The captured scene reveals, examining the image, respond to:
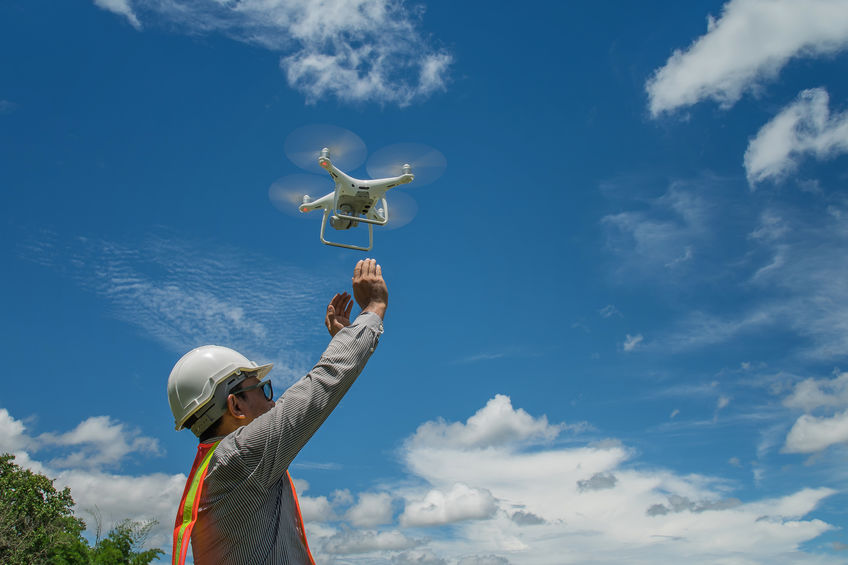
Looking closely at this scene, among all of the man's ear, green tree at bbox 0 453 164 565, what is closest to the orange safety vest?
the man's ear

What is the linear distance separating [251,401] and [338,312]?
0.87m

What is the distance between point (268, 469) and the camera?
305cm

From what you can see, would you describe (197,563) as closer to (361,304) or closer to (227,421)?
(227,421)

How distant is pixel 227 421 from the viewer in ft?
12.5

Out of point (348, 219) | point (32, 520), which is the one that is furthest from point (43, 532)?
point (348, 219)

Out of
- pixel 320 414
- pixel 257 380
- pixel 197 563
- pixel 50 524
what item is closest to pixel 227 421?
pixel 257 380

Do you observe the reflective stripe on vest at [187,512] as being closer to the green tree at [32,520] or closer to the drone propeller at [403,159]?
the drone propeller at [403,159]

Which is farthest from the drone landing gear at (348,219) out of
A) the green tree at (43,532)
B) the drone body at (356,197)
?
the green tree at (43,532)

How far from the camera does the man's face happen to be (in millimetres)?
3836

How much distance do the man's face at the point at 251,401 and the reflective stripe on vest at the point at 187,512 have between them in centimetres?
39

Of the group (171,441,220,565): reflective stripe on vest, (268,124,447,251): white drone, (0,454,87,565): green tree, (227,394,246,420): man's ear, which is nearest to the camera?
(171,441,220,565): reflective stripe on vest

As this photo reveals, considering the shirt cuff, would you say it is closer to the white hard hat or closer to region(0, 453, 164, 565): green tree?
the white hard hat

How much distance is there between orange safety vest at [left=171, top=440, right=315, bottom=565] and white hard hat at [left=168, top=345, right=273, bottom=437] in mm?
340

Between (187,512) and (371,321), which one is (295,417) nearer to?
(371,321)
